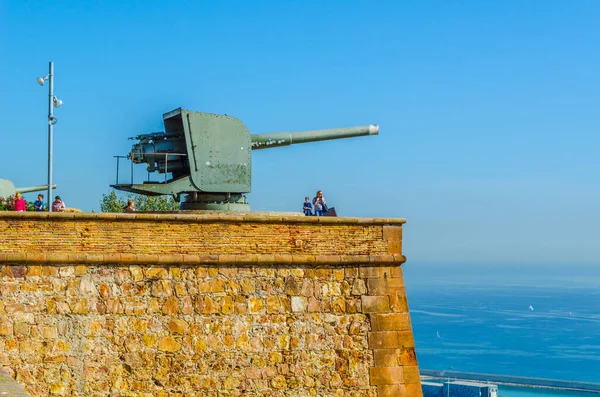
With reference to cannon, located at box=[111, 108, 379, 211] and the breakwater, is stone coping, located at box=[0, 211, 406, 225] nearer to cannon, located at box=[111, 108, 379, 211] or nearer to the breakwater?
cannon, located at box=[111, 108, 379, 211]

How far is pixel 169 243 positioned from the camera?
14797 millimetres

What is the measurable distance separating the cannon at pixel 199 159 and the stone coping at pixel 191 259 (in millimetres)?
2251

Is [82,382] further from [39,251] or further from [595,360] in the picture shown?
[595,360]

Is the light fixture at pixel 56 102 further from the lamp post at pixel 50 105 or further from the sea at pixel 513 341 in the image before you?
the sea at pixel 513 341

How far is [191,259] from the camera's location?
1477 cm

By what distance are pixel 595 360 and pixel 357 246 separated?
335 feet

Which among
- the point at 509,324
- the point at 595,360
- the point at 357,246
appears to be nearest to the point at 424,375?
the point at 595,360

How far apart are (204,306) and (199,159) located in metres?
3.17

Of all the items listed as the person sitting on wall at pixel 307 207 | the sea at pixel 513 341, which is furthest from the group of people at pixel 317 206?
the sea at pixel 513 341

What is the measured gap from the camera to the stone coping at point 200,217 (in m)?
14.2

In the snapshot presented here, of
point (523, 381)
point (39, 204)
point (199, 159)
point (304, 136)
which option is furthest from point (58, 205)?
point (523, 381)

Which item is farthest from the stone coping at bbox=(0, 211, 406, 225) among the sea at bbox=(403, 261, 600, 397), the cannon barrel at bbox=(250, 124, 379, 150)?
the sea at bbox=(403, 261, 600, 397)

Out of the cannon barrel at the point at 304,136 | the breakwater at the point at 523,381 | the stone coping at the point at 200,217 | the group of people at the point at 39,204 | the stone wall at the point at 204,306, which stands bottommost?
the breakwater at the point at 523,381

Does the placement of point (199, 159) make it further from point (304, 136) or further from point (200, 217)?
point (304, 136)
